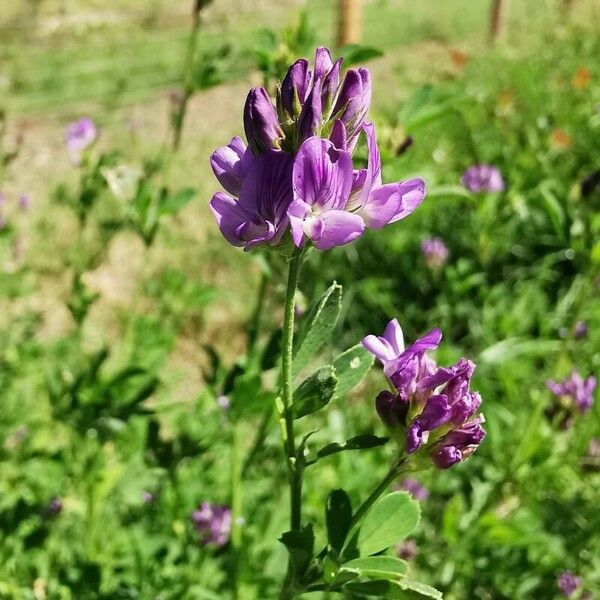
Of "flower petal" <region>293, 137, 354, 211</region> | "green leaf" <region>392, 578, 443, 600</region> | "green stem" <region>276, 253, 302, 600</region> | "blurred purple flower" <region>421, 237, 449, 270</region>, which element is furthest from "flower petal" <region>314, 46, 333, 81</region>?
"blurred purple flower" <region>421, 237, 449, 270</region>

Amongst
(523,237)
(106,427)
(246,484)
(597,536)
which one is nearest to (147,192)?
(106,427)

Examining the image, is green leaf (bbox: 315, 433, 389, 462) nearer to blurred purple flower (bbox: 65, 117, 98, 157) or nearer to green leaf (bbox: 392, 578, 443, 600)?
green leaf (bbox: 392, 578, 443, 600)

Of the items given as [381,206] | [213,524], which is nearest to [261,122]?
[381,206]

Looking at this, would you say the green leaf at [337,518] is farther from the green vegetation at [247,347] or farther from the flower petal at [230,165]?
the flower petal at [230,165]

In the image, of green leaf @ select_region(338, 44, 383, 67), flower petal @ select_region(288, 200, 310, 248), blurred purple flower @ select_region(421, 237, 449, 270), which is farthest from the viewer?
blurred purple flower @ select_region(421, 237, 449, 270)

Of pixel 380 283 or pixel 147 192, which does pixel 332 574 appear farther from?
pixel 380 283

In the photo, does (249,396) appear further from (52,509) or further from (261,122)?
(52,509)

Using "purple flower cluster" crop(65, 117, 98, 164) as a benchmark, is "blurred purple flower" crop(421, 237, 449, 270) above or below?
below
